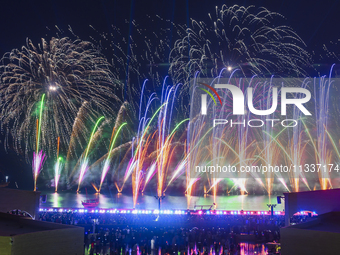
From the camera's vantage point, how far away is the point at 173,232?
1650 centimetres

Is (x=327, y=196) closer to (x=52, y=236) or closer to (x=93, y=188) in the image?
(x=52, y=236)

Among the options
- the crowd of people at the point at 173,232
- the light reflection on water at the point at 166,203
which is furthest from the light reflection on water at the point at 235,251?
the light reflection on water at the point at 166,203

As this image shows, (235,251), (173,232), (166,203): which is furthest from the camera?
(166,203)

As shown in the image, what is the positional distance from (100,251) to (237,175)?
38723 mm

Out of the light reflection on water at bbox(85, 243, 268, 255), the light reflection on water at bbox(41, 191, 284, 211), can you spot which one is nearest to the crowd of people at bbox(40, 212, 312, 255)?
the light reflection on water at bbox(85, 243, 268, 255)

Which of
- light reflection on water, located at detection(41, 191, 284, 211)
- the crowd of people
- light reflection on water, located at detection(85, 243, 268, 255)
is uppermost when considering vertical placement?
light reflection on water, located at detection(41, 191, 284, 211)

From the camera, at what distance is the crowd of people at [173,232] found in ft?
47.6

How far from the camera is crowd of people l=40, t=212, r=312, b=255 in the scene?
47.6 ft

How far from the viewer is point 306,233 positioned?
11.5 meters

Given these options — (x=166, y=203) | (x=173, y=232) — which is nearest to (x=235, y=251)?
(x=173, y=232)

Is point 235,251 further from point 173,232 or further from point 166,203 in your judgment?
point 166,203

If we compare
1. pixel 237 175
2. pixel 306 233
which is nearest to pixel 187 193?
pixel 237 175

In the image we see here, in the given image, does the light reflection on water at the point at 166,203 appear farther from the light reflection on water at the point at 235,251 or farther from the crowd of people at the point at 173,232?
the light reflection on water at the point at 235,251

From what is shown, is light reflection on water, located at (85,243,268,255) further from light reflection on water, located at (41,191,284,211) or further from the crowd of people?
light reflection on water, located at (41,191,284,211)
